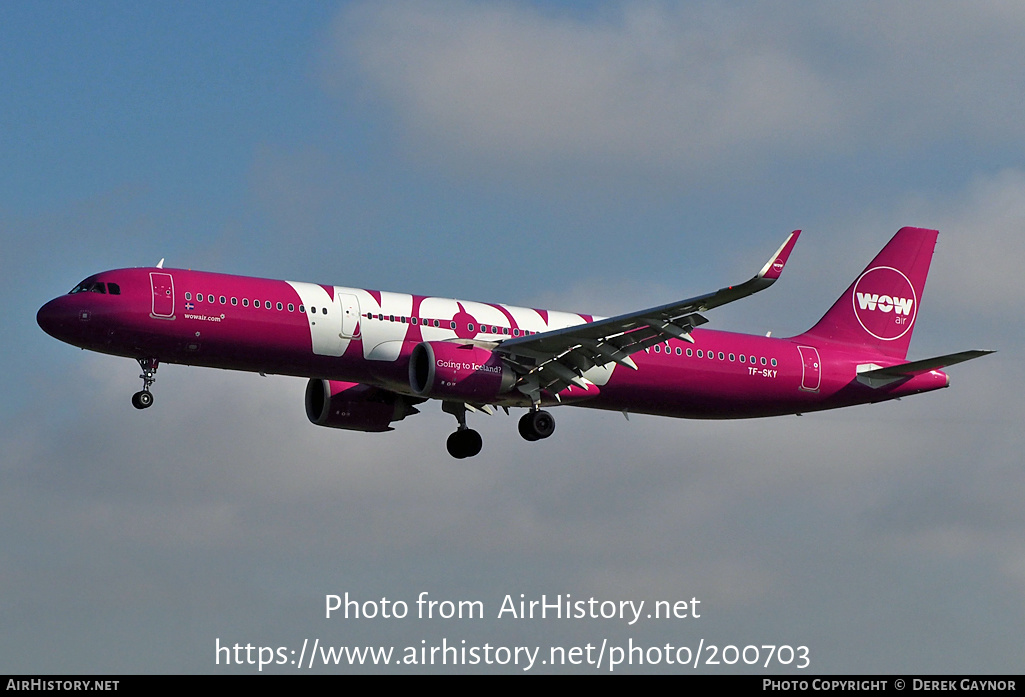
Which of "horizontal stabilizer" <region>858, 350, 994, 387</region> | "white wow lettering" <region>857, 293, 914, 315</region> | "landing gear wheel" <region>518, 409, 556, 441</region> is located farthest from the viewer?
"white wow lettering" <region>857, 293, 914, 315</region>

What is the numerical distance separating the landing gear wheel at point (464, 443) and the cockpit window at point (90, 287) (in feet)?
39.9

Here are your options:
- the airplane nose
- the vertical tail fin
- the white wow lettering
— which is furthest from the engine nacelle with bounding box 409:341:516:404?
the white wow lettering

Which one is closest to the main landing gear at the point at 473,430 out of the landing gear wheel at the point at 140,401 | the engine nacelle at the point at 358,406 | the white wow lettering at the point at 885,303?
the engine nacelle at the point at 358,406

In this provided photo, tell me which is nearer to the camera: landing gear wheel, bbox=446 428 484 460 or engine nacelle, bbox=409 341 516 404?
engine nacelle, bbox=409 341 516 404

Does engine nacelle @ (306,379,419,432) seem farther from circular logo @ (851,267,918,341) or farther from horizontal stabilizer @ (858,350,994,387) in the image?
circular logo @ (851,267,918,341)

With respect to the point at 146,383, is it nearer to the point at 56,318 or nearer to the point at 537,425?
the point at 56,318

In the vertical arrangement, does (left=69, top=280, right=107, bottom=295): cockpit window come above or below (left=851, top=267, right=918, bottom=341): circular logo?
below

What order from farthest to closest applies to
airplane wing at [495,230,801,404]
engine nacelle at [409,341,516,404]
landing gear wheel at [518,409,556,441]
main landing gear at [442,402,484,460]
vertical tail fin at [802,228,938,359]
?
vertical tail fin at [802,228,938,359]
main landing gear at [442,402,484,460]
landing gear wheel at [518,409,556,441]
engine nacelle at [409,341,516,404]
airplane wing at [495,230,801,404]

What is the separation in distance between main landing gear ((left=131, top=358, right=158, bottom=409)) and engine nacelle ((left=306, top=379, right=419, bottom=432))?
7.55 m

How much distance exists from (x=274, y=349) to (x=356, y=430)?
7.59m

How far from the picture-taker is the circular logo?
5272 cm

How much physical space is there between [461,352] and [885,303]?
57.6 feet

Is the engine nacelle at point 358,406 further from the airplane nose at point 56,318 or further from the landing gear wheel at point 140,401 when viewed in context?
the airplane nose at point 56,318

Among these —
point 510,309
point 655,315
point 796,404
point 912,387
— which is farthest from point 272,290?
point 912,387
